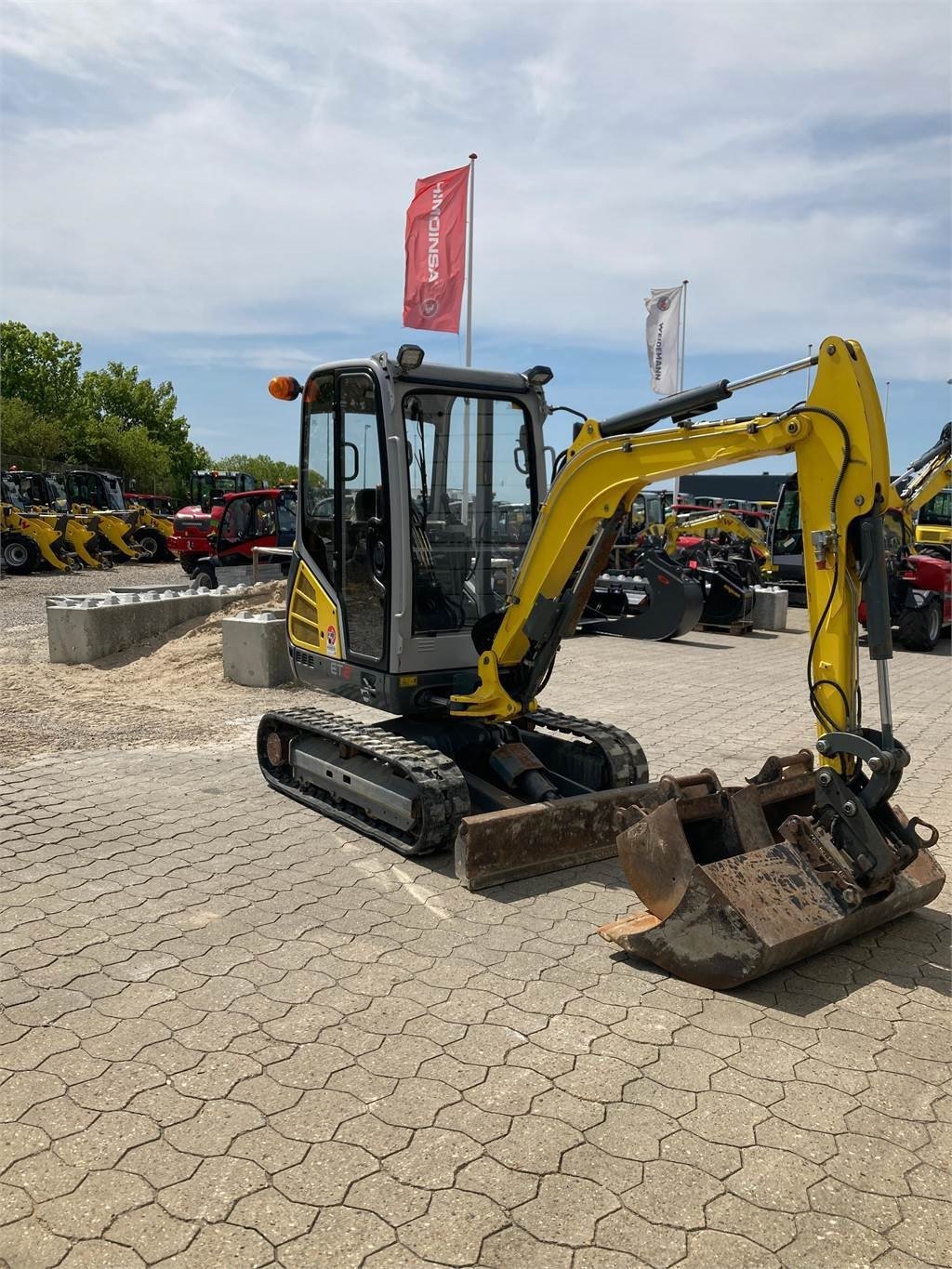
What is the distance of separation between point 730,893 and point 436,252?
1491 centimetres

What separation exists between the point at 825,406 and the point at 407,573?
2.47 meters

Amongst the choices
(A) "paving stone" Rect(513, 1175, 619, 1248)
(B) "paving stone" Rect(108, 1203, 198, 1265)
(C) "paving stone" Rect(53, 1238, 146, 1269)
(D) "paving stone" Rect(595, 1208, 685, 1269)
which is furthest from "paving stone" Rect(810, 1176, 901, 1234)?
(C) "paving stone" Rect(53, 1238, 146, 1269)

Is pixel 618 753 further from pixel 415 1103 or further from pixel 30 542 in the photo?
pixel 30 542

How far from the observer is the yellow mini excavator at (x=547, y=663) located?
415 cm

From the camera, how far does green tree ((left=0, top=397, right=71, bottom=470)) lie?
46875mm

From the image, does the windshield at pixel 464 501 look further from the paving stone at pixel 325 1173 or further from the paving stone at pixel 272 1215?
the paving stone at pixel 272 1215

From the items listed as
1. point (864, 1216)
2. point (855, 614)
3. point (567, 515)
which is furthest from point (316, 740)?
→ point (864, 1216)

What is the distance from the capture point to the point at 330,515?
6371mm

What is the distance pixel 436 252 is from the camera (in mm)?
16891

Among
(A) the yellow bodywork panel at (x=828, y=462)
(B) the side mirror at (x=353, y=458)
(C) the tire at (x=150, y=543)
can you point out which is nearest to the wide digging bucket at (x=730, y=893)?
(A) the yellow bodywork panel at (x=828, y=462)

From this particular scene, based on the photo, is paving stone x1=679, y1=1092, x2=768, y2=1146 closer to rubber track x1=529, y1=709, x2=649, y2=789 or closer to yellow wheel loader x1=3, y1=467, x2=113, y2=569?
rubber track x1=529, y1=709, x2=649, y2=789

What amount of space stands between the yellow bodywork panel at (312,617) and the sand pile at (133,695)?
1722mm

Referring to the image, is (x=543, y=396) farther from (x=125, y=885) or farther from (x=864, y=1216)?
(x=864, y=1216)

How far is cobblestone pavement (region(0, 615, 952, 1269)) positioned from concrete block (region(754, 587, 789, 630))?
12.0 meters
